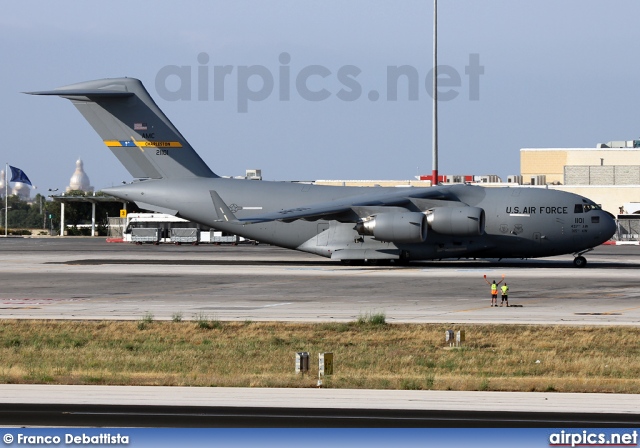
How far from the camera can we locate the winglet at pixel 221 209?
157 ft

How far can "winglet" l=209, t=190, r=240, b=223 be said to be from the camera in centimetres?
4796

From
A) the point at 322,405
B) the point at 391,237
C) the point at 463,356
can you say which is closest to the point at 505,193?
the point at 391,237

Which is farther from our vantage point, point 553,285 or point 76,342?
point 553,285

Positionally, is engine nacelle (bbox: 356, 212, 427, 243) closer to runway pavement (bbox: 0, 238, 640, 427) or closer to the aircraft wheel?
runway pavement (bbox: 0, 238, 640, 427)

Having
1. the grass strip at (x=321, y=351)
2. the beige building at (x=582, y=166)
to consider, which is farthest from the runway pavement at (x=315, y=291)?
the beige building at (x=582, y=166)

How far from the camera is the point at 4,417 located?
1395 centimetres

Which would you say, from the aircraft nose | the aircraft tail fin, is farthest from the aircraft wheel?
the aircraft tail fin

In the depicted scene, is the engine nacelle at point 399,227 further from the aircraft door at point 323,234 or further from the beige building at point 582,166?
the beige building at point 582,166

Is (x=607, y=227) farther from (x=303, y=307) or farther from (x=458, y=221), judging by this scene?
(x=303, y=307)

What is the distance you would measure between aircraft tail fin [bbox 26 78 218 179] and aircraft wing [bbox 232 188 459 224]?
7391 millimetres

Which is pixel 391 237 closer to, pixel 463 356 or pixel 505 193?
pixel 505 193

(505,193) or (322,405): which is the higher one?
(505,193)

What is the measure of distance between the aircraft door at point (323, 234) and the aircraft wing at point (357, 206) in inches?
42.5

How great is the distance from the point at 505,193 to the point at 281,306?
2275cm
